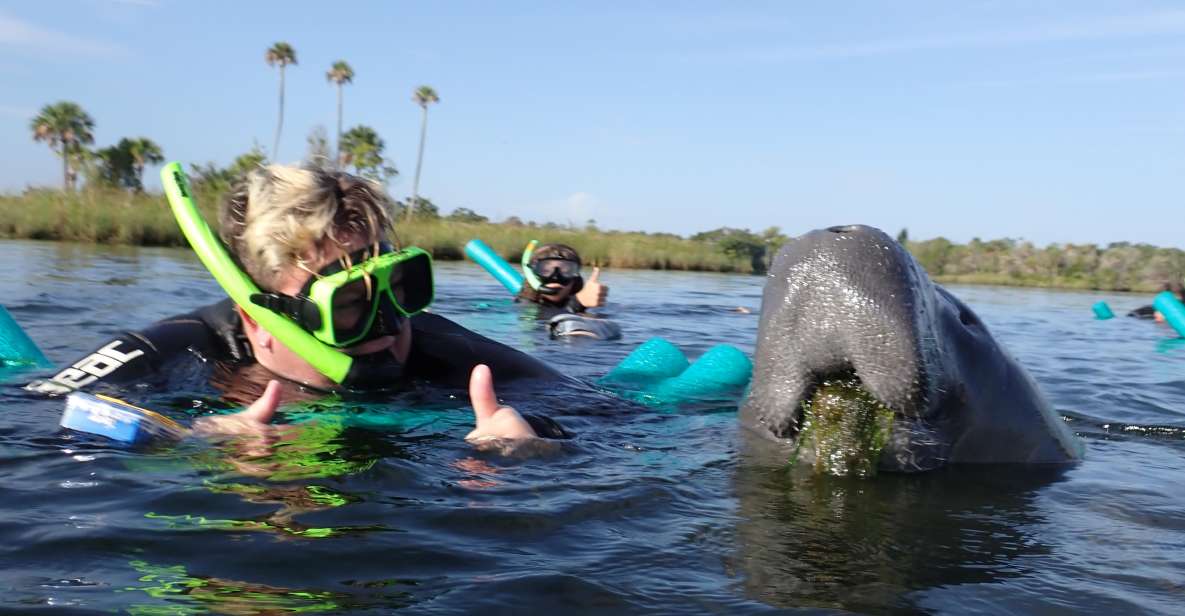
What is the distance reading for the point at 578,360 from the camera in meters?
6.44

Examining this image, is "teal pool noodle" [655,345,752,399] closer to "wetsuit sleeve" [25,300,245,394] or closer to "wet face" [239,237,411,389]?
"wet face" [239,237,411,389]

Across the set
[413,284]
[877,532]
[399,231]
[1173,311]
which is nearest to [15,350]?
[413,284]

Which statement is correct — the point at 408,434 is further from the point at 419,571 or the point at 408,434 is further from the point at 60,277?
the point at 60,277

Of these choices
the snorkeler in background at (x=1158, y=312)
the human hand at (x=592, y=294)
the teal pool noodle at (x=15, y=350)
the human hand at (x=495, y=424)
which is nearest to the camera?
the human hand at (x=495, y=424)

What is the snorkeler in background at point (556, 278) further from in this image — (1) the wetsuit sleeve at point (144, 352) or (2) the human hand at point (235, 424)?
(2) the human hand at point (235, 424)

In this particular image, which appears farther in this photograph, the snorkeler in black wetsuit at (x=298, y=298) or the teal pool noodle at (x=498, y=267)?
the teal pool noodle at (x=498, y=267)

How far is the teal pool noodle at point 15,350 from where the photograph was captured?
14.6 ft

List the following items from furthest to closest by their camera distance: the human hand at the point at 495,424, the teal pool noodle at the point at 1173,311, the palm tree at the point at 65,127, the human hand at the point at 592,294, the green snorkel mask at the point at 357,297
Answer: the palm tree at the point at 65,127 < the teal pool noodle at the point at 1173,311 < the human hand at the point at 592,294 < the green snorkel mask at the point at 357,297 < the human hand at the point at 495,424

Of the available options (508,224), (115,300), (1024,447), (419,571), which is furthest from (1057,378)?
(508,224)

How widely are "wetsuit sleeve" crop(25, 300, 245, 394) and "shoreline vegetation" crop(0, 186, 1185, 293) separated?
54 cm

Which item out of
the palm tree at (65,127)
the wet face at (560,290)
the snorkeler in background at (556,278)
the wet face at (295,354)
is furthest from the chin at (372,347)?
the palm tree at (65,127)

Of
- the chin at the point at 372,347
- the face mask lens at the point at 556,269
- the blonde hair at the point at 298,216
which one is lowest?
the chin at the point at 372,347

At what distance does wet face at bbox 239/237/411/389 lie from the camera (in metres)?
3.40

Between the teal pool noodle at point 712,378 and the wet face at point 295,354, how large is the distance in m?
1.39
